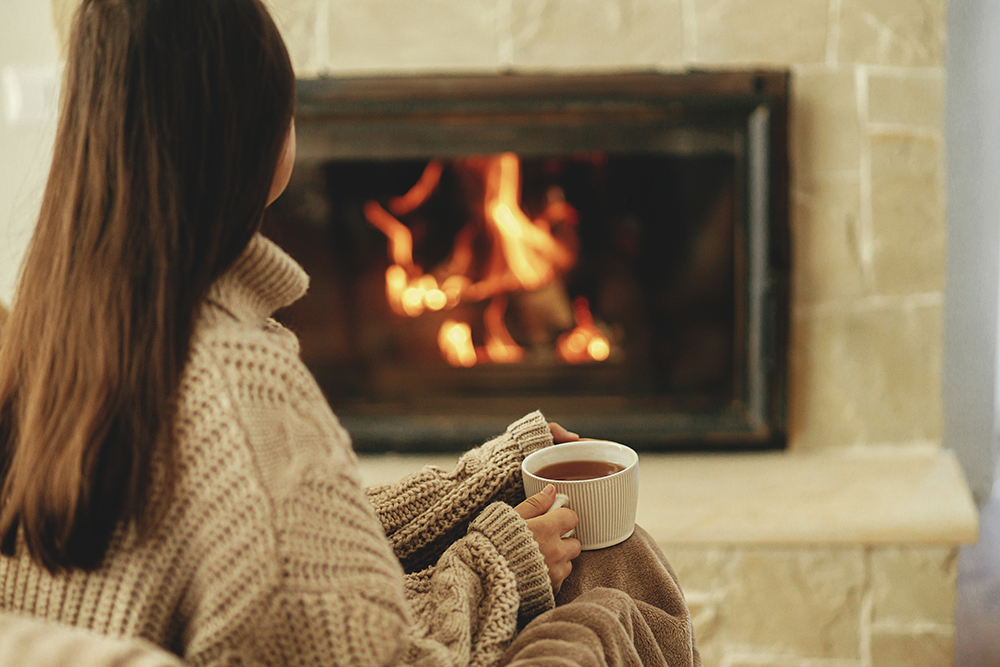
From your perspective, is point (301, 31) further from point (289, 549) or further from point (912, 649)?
point (912, 649)

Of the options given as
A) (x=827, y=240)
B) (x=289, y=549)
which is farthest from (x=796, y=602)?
(x=289, y=549)

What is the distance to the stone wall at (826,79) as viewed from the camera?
1.42 meters

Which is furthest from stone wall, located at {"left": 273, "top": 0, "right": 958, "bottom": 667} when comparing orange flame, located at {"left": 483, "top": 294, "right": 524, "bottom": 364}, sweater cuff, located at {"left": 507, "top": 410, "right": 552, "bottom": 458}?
sweater cuff, located at {"left": 507, "top": 410, "right": 552, "bottom": 458}

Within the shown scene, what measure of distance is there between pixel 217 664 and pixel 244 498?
0.12 meters

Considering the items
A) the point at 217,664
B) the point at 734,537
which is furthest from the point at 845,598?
the point at 217,664

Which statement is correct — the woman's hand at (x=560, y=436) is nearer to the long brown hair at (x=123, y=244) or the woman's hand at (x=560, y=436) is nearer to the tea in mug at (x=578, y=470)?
the tea in mug at (x=578, y=470)

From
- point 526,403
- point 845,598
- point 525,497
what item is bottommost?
point 845,598

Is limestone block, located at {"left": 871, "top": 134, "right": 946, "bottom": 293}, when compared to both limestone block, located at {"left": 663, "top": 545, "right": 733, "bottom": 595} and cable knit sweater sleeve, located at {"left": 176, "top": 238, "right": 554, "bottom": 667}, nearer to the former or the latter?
limestone block, located at {"left": 663, "top": 545, "right": 733, "bottom": 595}

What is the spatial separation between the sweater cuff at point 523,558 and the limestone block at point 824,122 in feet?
3.37

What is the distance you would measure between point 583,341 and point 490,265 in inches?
10.0

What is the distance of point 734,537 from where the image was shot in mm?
1331

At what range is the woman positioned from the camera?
49 cm

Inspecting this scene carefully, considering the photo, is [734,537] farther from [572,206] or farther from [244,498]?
[244,498]

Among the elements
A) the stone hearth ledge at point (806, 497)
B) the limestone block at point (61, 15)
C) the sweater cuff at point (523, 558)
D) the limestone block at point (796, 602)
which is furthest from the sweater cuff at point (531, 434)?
the limestone block at point (61, 15)
